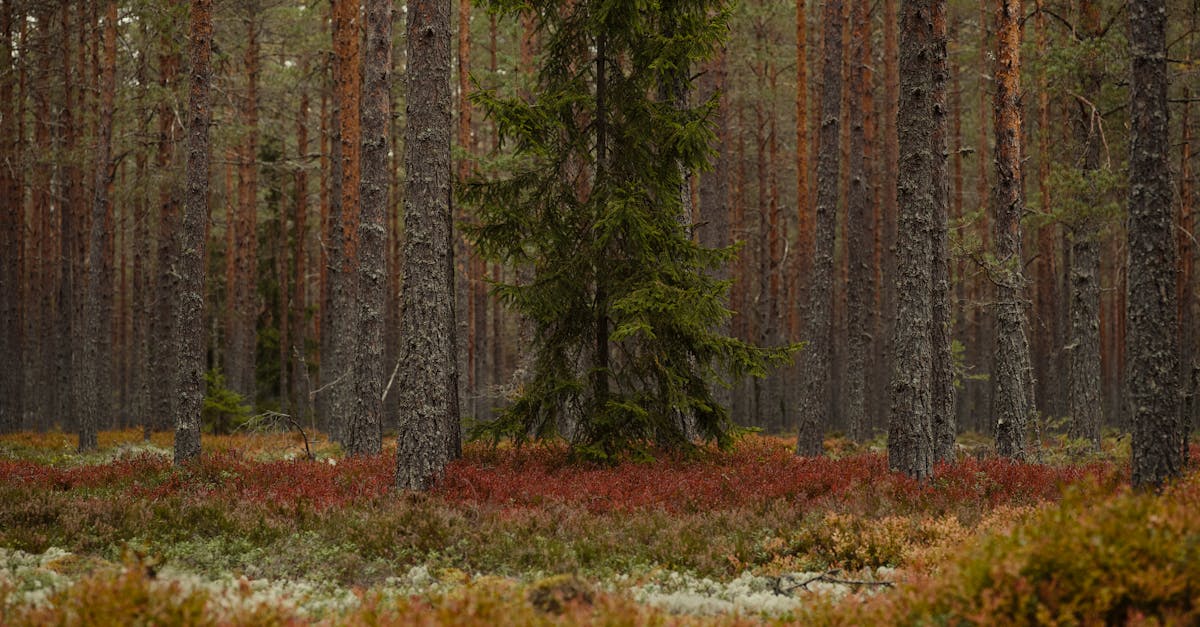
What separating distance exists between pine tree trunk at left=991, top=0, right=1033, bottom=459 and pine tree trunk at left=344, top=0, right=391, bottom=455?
34.0 ft

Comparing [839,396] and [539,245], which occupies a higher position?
[539,245]

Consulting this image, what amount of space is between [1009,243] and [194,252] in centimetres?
1334

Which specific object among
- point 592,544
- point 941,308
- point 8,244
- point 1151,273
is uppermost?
point 8,244

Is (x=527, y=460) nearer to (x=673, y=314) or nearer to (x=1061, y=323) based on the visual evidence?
(x=673, y=314)

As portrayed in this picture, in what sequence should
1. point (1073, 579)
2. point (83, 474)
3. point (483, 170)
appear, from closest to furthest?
point (1073, 579) → point (83, 474) → point (483, 170)

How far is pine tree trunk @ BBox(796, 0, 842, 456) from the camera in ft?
57.5

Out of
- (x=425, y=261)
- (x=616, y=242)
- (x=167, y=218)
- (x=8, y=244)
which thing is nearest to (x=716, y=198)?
(x=616, y=242)

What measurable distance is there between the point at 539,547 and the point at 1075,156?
15988 millimetres

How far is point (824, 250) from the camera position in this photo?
58.2 feet

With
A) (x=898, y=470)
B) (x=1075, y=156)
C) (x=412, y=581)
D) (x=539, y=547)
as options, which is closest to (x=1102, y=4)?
(x=1075, y=156)

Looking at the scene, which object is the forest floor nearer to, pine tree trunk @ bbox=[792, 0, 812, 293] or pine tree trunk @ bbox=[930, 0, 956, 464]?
pine tree trunk @ bbox=[930, 0, 956, 464]

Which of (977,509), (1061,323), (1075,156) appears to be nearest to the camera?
(977,509)

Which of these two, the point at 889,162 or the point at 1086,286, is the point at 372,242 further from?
the point at 889,162

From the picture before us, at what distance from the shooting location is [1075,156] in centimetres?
1873
